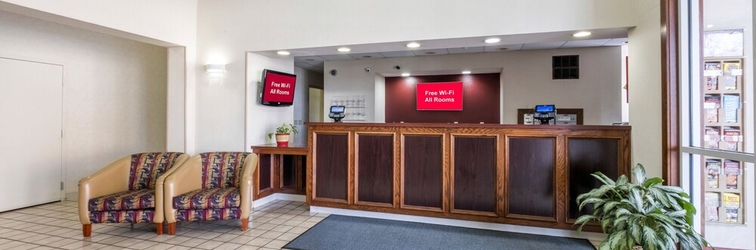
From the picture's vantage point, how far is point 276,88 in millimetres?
5070

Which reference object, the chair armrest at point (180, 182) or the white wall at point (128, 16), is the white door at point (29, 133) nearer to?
the white wall at point (128, 16)

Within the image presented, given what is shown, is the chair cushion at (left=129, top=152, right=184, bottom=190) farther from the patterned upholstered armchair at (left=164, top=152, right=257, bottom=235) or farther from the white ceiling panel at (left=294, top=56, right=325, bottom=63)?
the white ceiling panel at (left=294, top=56, right=325, bottom=63)

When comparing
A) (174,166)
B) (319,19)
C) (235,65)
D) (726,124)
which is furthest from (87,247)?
(726,124)

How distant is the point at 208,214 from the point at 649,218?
12.7 feet

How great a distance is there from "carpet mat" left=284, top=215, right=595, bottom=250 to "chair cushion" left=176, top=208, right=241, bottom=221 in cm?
77

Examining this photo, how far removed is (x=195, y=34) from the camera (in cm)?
501

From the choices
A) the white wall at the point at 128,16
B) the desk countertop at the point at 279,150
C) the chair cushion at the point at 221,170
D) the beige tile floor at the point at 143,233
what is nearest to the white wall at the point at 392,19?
the white wall at the point at 128,16

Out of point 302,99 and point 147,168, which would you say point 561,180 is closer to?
point 147,168

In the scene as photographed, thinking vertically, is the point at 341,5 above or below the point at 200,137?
above

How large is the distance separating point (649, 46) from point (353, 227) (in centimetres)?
338

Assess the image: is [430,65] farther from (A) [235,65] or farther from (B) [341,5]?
(A) [235,65]

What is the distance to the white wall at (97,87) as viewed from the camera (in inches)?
185

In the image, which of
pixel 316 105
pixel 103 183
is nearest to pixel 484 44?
pixel 103 183

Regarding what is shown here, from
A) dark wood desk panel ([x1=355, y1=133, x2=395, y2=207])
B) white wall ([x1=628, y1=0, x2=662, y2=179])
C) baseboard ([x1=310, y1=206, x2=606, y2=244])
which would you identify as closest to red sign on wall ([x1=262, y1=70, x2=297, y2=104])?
dark wood desk panel ([x1=355, y1=133, x2=395, y2=207])
